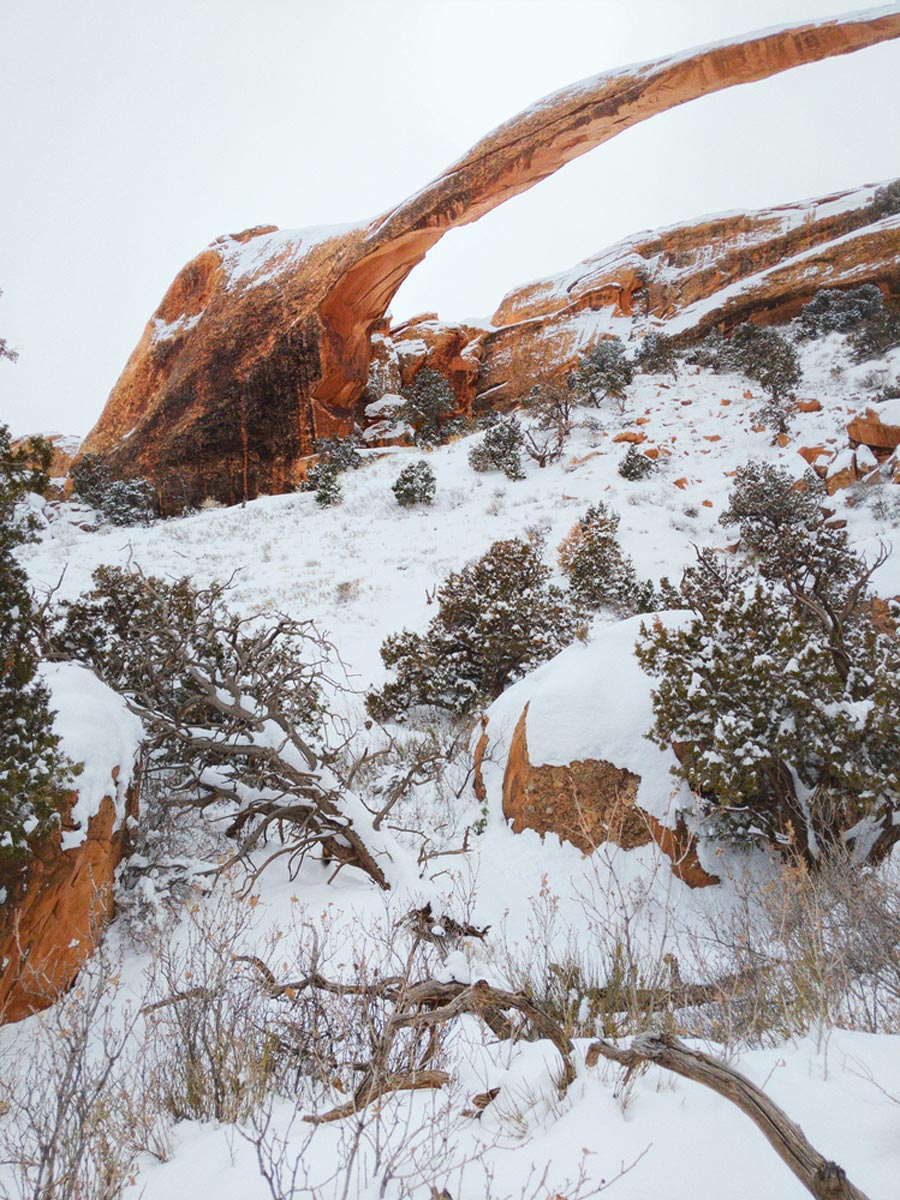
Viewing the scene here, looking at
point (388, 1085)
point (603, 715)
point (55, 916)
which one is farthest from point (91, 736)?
point (603, 715)

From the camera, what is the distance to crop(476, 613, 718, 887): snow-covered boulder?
5.13 metres

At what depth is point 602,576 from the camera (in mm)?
11234

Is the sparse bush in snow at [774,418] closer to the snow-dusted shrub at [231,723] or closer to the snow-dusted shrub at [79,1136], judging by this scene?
the snow-dusted shrub at [231,723]

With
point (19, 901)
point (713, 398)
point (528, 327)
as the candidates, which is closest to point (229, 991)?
point (19, 901)

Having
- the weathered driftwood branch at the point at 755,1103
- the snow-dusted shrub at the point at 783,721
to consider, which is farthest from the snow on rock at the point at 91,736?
the snow-dusted shrub at the point at 783,721

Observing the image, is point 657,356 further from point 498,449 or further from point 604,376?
point 498,449

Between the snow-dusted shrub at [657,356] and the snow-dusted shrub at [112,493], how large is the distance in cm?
2266

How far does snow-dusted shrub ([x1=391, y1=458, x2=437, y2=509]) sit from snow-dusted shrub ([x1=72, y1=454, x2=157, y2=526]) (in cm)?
1111

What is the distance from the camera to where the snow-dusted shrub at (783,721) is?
4.23 metres

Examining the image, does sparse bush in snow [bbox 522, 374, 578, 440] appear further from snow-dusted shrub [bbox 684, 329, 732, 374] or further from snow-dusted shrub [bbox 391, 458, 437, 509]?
snow-dusted shrub [bbox 684, 329, 732, 374]

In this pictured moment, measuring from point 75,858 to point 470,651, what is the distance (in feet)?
18.4

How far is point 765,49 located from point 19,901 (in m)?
26.7

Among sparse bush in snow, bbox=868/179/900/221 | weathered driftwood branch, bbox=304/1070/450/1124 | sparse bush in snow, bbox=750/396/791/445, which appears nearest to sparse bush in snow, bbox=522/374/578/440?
sparse bush in snow, bbox=750/396/791/445

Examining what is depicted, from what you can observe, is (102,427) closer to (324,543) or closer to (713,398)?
(324,543)
